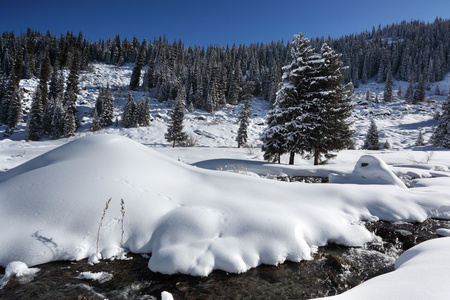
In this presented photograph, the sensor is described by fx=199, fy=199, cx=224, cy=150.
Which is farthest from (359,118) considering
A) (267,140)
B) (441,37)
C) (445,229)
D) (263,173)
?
(441,37)

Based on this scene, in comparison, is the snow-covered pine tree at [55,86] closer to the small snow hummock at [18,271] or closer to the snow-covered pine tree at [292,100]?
the snow-covered pine tree at [292,100]

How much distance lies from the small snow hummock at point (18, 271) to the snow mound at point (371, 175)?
9.97 m

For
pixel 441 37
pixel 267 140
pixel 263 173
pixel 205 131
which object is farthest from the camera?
pixel 441 37

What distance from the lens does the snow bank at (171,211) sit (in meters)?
3.31

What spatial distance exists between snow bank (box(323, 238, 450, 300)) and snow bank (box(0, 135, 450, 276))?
130cm

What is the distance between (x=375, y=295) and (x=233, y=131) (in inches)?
1856

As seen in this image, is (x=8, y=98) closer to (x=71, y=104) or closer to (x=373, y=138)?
(x=71, y=104)

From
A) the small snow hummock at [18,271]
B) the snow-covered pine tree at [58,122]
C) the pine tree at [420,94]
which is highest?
the pine tree at [420,94]

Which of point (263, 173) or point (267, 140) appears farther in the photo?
point (267, 140)

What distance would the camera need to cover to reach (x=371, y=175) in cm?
812

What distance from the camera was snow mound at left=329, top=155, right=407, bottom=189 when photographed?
7464mm

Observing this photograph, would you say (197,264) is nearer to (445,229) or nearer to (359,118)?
(445,229)

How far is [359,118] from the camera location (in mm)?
59812

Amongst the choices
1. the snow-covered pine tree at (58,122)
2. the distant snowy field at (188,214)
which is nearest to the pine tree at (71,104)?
the snow-covered pine tree at (58,122)
